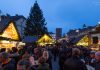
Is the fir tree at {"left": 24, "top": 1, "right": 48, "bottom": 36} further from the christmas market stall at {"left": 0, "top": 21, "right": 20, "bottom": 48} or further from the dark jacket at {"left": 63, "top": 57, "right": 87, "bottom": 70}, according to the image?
the dark jacket at {"left": 63, "top": 57, "right": 87, "bottom": 70}

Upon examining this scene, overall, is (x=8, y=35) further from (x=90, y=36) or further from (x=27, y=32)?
(x=27, y=32)

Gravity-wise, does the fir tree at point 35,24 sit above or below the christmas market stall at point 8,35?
above

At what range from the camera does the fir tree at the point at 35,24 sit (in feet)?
341

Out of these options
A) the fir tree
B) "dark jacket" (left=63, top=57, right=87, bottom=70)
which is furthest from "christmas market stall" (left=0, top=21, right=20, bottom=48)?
the fir tree

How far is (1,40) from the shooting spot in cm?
2528

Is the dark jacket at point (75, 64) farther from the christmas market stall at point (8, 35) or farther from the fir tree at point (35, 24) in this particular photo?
the fir tree at point (35, 24)

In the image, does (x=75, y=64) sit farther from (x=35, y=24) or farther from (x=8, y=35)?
(x=35, y=24)

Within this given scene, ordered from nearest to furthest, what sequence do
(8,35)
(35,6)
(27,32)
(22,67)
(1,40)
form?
(22,67), (1,40), (8,35), (27,32), (35,6)

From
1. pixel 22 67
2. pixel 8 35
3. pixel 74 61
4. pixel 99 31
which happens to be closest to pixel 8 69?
pixel 22 67

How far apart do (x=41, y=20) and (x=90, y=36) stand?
159 ft

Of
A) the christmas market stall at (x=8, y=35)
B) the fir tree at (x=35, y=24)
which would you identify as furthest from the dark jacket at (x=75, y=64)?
the fir tree at (x=35, y=24)

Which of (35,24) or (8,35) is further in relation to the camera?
(35,24)

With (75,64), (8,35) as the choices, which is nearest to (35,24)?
(8,35)

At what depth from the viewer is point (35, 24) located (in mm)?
105438
